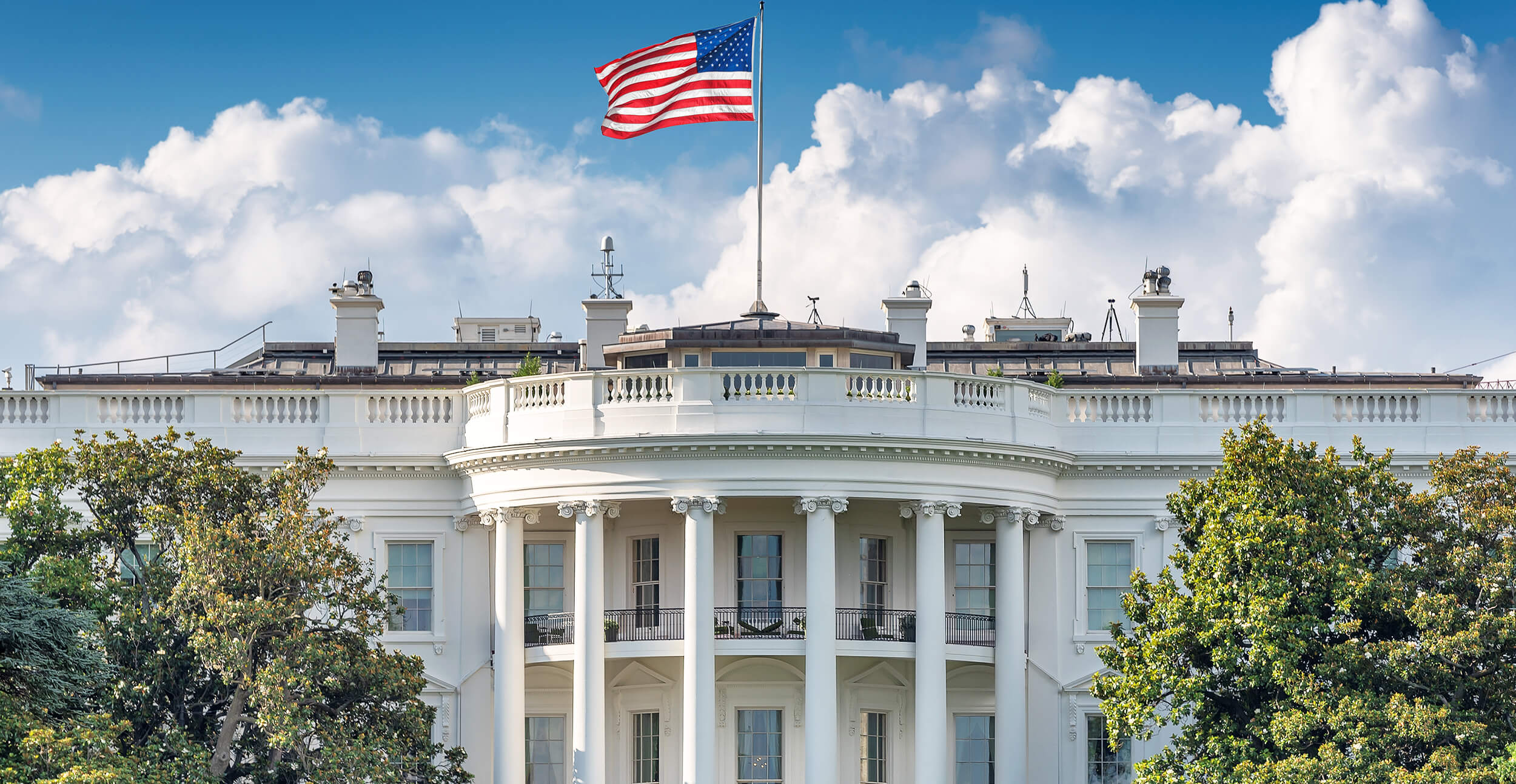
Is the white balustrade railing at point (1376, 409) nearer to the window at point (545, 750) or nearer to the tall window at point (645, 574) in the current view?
the tall window at point (645, 574)

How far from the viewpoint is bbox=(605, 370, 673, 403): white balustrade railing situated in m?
40.9

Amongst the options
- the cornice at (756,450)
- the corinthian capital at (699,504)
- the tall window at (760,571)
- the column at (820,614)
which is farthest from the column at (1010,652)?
the corinthian capital at (699,504)

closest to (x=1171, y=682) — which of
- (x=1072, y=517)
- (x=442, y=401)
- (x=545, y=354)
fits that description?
(x=1072, y=517)

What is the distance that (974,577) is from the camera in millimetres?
44719

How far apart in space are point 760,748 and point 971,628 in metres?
4.88

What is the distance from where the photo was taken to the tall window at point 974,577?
44.5 metres

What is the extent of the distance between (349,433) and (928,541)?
11969 millimetres

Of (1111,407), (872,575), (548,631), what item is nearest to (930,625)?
(872,575)

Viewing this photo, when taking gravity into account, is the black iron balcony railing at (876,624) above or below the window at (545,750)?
above

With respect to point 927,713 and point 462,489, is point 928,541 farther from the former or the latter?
point 462,489

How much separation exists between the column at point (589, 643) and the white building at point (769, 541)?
2.7 inches

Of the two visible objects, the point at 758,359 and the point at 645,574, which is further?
the point at 758,359

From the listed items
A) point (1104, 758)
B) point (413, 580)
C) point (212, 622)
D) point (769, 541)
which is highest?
point (769, 541)

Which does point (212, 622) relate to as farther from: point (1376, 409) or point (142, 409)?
point (1376, 409)
